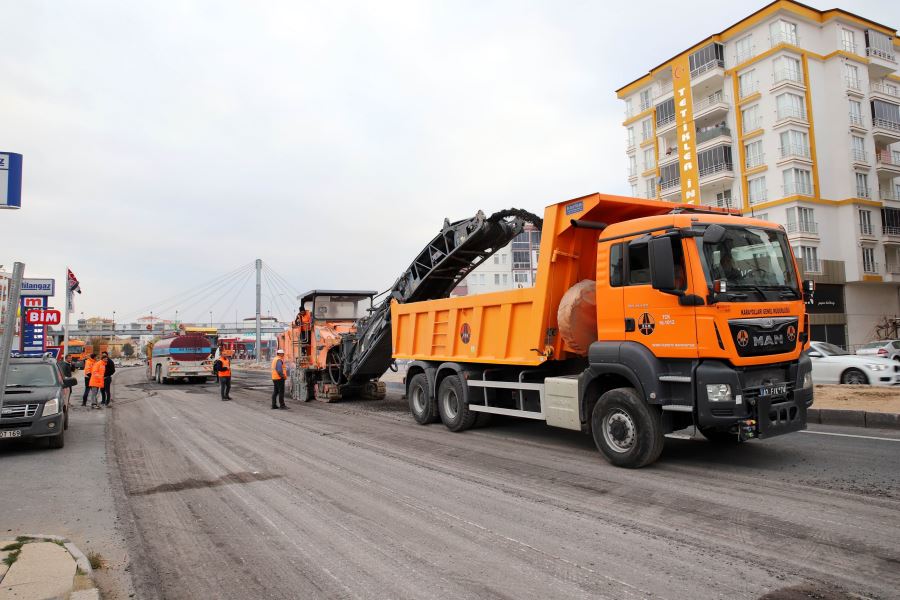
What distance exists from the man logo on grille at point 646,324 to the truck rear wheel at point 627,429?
0.70 meters

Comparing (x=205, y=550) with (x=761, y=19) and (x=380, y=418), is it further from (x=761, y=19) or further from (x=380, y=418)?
(x=761, y=19)

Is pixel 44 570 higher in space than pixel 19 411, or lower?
lower

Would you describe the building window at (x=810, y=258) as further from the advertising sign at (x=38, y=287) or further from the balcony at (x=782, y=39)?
the advertising sign at (x=38, y=287)

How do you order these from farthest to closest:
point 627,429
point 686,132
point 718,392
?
point 686,132 → point 627,429 → point 718,392

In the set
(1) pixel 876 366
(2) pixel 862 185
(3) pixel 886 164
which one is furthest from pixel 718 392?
(3) pixel 886 164

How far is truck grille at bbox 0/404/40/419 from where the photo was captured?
859 centimetres

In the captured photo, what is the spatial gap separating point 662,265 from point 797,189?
37.5 metres

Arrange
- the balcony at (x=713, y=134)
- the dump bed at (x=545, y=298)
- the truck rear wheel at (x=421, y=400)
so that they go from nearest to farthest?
1. the dump bed at (x=545, y=298)
2. the truck rear wheel at (x=421, y=400)
3. the balcony at (x=713, y=134)

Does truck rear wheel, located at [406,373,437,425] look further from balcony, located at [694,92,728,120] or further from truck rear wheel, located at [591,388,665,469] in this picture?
balcony, located at [694,92,728,120]

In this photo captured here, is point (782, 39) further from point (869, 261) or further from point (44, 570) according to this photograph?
point (44, 570)

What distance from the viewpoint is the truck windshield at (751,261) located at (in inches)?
238

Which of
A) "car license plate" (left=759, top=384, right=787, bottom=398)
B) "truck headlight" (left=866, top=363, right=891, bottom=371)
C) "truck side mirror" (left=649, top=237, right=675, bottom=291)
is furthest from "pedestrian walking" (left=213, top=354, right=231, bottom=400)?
"truck headlight" (left=866, top=363, right=891, bottom=371)

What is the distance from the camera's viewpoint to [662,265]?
6.03 m

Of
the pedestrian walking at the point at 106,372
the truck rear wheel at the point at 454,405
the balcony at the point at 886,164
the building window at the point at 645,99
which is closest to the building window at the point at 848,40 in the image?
the balcony at the point at 886,164
